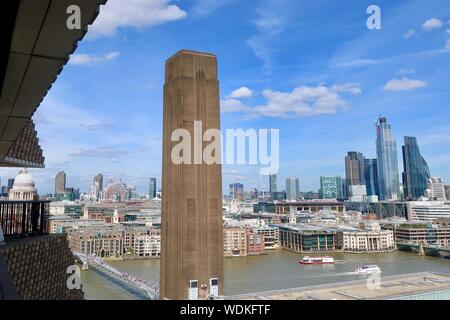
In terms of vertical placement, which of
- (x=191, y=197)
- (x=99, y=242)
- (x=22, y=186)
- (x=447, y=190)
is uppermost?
(x=22, y=186)

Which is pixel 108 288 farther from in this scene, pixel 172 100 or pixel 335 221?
pixel 335 221

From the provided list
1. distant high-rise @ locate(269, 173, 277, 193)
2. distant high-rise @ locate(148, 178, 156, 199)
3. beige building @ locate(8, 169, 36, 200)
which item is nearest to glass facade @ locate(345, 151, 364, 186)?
distant high-rise @ locate(269, 173, 277, 193)

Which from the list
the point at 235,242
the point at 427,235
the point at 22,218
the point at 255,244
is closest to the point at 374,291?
the point at 22,218

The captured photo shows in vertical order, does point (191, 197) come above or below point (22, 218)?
above

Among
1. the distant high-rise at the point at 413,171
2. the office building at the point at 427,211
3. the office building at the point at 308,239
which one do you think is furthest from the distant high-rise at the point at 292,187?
the office building at the point at 308,239

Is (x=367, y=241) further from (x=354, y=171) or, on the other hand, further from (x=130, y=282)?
(x=354, y=171)

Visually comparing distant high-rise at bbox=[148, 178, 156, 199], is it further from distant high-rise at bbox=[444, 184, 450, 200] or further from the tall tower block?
the tall tower block

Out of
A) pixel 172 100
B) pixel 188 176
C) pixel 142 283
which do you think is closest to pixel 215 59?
pixel 172 100

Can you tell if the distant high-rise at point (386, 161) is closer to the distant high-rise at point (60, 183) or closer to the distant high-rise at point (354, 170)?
the distant high-rise at point (354, 170)
